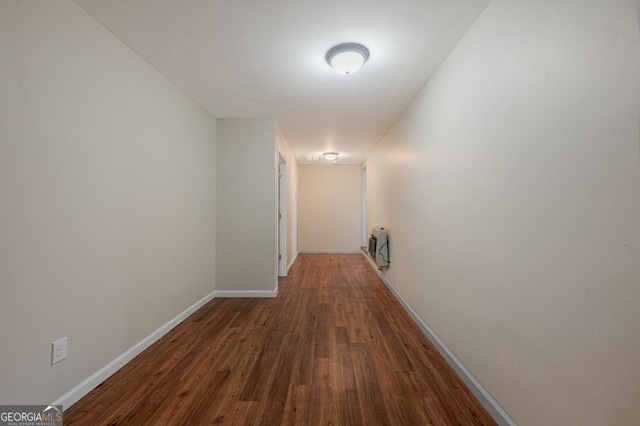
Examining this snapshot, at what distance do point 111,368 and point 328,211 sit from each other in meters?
5.90

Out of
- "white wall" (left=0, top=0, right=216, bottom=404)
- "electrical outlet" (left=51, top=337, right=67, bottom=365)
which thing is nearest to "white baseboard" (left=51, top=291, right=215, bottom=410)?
"white wall" (left=0, top=0, right=216, bottom=404)

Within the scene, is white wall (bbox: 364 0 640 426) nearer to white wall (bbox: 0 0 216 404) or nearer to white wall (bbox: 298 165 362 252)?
white wall (bbox: 0 0 216 404)

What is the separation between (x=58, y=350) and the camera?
4.91 ft

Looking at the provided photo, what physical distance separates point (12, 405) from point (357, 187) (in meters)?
6.84

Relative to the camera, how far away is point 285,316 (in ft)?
9.68

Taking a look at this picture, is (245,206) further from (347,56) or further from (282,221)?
(347,56)

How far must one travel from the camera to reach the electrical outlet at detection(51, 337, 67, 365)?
1471 mm

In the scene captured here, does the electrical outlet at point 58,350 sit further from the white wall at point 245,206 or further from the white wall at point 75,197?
the white wall at point 245,206

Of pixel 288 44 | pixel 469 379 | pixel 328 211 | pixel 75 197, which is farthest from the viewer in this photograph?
pixel 328 211

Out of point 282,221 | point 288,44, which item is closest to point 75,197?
point 288,44

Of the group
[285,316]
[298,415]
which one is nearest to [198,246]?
[285,316]

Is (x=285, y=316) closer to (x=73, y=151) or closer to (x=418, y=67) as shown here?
(x=73, y=151)

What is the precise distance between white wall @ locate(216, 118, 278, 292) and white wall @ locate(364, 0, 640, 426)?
2291 mm

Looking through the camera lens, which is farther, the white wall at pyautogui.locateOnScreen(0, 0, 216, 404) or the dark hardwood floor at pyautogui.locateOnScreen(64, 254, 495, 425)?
the dark hardwood floor at pyautogui.locateOnScreen(64, 254, 495, 425)
